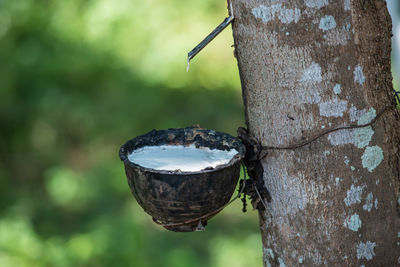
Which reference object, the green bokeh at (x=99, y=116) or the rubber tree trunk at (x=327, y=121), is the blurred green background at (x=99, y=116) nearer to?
the green bokeh at (x=99, y=116)

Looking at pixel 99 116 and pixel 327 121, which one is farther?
pixel 99 116

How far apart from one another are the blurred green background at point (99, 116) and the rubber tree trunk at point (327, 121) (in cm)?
226

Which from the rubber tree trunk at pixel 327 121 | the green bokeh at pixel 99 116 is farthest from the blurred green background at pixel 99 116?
the rubber tree trunk at pixel 327 121

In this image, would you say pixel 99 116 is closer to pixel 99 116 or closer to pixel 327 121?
pixel 99 116

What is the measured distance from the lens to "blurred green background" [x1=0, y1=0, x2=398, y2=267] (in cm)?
423

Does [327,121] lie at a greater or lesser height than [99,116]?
greater

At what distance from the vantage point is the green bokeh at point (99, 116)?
4234mm

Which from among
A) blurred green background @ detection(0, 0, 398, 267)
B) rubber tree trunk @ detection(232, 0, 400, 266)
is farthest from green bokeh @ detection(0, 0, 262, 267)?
rubber tree trunk @ detection(232, 0, 400, 266)

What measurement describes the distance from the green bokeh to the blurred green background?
0.5 inches

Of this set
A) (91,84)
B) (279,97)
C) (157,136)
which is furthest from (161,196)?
(91,84)

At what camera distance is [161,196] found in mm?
1931

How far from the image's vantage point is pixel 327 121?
187cm

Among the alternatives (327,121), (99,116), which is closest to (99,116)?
(99,116)

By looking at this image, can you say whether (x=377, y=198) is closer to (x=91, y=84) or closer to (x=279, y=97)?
(x=279, y=97)
